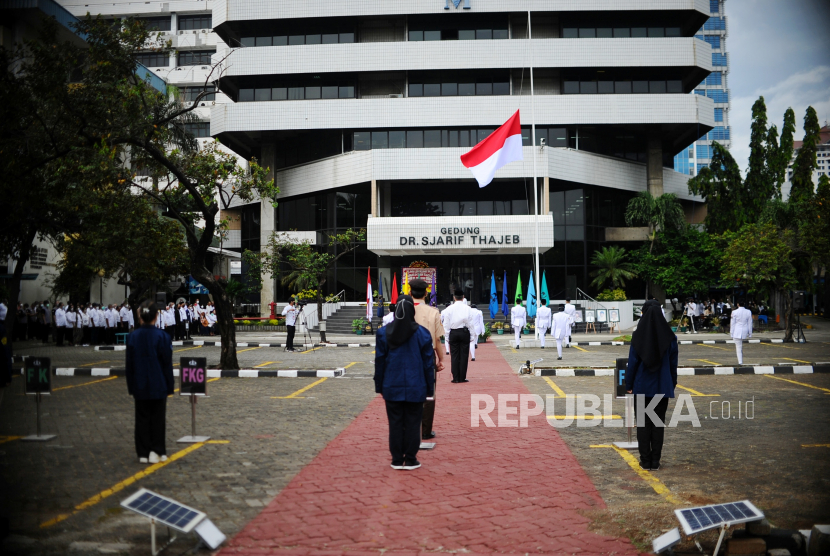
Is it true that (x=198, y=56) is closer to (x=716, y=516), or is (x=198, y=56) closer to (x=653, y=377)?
(x=653, y=377)

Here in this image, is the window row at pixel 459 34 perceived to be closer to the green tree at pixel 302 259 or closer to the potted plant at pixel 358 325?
the green tree at pixel 302 259

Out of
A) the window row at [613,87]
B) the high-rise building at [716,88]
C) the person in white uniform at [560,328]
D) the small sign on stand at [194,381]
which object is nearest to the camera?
the small sign on stand at [194,381]

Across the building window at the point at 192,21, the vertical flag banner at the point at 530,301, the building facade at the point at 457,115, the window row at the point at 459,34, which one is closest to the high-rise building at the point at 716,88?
the building facade at the point at 457,115

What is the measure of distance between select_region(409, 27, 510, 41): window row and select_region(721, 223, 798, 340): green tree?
2084cm

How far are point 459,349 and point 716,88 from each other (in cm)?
10467

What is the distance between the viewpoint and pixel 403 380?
Answer: 276 inches

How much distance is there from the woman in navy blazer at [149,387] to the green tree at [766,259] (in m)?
26.4

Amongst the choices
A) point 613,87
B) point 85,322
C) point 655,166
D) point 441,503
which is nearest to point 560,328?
point 441,503

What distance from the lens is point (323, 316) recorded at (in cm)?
4222

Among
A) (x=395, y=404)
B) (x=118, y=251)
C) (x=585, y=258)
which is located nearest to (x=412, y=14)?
(x=585, y=258)

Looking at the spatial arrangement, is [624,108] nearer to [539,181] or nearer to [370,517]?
[539,181]

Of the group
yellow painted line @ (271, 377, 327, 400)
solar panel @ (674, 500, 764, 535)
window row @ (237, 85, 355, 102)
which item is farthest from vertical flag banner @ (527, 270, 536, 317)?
solar panel @ (674, 500, 764, 535)

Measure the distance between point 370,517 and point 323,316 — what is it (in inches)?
1467

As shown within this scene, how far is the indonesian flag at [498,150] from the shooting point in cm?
2344
